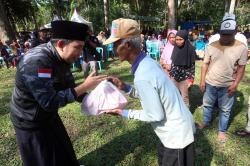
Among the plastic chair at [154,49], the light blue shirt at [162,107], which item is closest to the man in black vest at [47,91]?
the light blue shirt at [162,107]

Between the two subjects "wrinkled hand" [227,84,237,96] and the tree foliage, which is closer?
"wrinkled hand" [227,84,237,96]

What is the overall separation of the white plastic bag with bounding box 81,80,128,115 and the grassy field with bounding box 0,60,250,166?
1637 millimetres

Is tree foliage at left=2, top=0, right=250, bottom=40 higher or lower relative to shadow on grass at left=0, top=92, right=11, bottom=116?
higher

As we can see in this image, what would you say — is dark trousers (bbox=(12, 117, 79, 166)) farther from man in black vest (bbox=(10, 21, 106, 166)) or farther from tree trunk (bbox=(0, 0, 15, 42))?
tree trunk (bbox=(0, 0, 15, 42))

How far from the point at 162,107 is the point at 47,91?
912 millimetres

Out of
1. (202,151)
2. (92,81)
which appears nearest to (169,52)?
(202,151)

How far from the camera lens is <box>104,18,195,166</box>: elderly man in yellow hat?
6.26 feet

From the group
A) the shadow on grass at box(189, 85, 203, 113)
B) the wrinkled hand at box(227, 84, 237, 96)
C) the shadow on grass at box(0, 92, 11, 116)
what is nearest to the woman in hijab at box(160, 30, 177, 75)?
the shadow on grass at box(189, 85, 203, 113)

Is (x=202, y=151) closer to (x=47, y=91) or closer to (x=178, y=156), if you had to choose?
(x=178, y=156)

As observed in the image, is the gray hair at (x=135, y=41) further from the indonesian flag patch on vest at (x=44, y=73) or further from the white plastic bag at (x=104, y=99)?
the indonesian flag patch on vest at (x=44, y=73)

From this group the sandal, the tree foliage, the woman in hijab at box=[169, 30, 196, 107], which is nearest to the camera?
the sandal

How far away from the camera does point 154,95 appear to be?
1887mm

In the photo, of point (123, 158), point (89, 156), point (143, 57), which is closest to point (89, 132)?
point (89, 156)

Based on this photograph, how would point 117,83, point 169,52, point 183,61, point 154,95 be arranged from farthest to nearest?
point 169,52 < point 183,61 < point 117,83 < point 154,95
